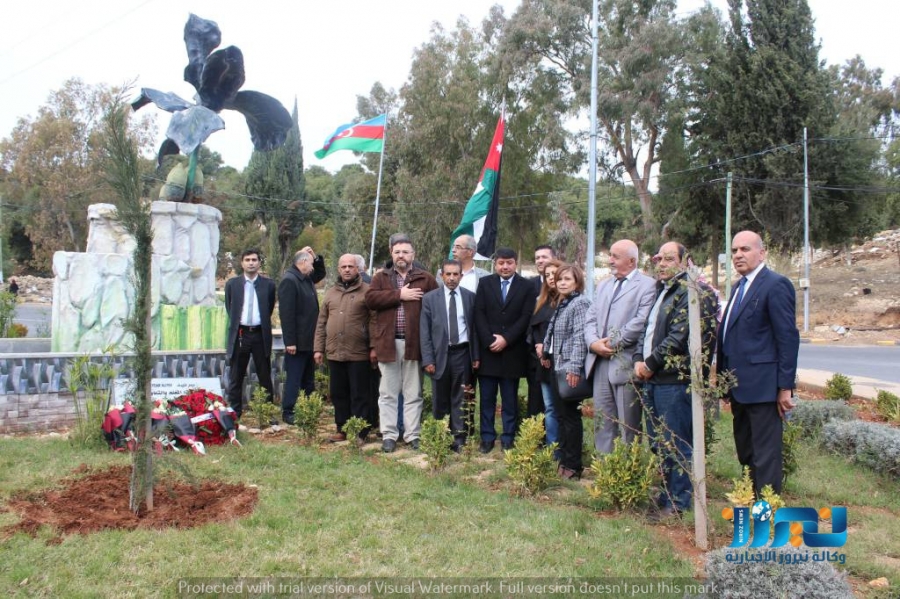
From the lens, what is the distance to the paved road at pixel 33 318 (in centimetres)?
1261

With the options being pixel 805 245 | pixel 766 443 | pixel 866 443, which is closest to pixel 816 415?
pixel 866 443

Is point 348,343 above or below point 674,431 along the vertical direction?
above

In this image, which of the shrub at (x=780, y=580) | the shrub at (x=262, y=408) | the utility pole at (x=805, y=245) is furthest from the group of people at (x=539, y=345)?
the utility pole at (x=805, y=245)

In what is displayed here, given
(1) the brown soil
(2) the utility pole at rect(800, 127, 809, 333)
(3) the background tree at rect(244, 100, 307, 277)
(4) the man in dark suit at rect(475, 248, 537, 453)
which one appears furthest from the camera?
(3) the background tree at rect(244, 100, 307, 277)

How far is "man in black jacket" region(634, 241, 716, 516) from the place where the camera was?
3.99 metres

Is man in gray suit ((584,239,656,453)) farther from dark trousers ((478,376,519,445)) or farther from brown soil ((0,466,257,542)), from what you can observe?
brown soil ((0,466,257,542))

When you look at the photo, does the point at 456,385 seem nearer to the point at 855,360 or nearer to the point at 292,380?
the point at 292,380

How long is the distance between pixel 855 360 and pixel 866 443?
9.60 m

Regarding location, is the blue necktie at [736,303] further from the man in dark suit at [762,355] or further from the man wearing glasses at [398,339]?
the man wearing glasses at [398,339]

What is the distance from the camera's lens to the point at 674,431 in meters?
4.09

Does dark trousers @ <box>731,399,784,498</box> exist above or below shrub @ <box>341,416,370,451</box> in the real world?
above

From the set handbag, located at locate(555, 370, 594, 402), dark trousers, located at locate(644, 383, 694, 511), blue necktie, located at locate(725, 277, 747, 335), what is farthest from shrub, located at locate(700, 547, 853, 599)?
handbag, located at locate(555, 370, 594, 402)

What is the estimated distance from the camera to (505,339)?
563 cm

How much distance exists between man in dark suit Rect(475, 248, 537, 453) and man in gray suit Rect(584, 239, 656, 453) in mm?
970
